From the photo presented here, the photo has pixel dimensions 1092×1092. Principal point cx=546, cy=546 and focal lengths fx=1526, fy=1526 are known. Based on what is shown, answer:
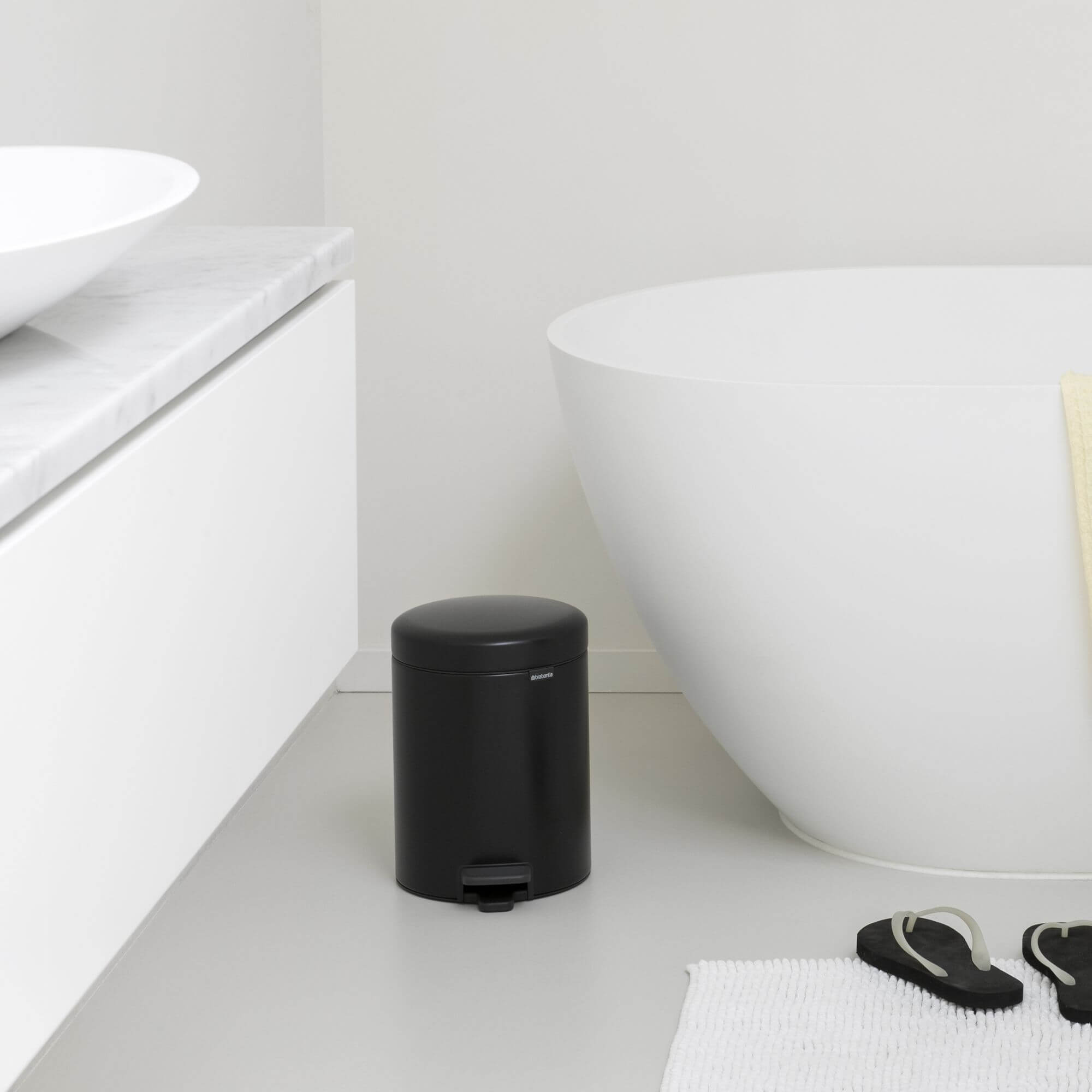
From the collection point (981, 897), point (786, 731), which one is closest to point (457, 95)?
point (786, 731)

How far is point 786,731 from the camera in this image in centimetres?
213

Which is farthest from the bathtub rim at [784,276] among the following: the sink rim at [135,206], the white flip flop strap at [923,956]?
the sink rim at [135,206]

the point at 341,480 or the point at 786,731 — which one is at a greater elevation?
the point at 341,480

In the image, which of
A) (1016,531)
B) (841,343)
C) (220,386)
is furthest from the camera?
(841,343)

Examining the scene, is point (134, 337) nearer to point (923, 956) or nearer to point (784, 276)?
point (923, 956)

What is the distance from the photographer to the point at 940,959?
6.14 ft

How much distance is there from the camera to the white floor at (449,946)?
1.71m

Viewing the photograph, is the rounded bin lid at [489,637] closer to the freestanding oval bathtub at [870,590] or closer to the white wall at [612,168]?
the freestanding oval bathtub at [870,590]

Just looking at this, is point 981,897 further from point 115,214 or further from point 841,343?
point 115,214

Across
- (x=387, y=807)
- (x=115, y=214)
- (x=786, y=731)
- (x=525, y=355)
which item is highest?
(x=115, y=214)

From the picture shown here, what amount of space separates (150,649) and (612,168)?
2.27m

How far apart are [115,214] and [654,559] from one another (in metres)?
1.13

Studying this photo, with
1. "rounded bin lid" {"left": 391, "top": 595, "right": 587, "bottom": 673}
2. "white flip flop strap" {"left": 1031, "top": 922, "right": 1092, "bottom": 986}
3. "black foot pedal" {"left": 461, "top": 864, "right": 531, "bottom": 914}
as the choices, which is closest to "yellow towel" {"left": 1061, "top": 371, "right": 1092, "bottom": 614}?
"white flip flop strap" {"left": 1031, "top": 922, "right": 1092, "bottom": 986}

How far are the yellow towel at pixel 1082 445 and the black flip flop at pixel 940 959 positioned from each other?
47 cm
